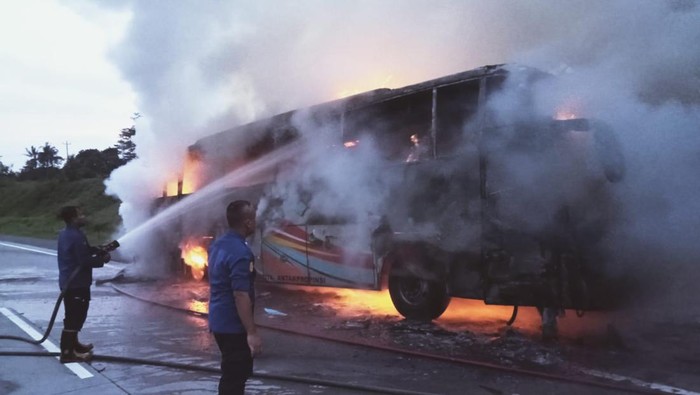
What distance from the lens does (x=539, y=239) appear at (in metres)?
5.90

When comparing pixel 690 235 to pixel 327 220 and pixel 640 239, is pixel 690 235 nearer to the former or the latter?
pixel 640 239

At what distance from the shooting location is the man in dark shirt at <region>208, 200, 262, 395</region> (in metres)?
3.38

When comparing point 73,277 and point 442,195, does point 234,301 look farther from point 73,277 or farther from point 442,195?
point 442,195

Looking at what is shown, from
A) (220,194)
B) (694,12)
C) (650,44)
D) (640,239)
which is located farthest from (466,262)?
(220,194)

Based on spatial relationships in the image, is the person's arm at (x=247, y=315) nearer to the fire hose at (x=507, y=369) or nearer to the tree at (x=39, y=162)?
the fire hose at (x=507, y=369)

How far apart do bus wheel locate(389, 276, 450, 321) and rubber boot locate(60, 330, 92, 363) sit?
349cm

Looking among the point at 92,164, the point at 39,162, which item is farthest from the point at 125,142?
the point at 39,162

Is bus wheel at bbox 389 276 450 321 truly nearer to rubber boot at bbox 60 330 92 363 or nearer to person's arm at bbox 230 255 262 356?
rubber boot at bbox 60 330 92 363

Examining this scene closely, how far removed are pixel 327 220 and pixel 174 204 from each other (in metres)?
5.23

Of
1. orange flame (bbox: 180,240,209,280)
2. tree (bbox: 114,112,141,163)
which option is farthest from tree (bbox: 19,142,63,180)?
orange flame (bbox: 180,240,209,280)

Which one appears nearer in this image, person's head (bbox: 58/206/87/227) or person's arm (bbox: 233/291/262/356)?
person's arm (bbox: 233/291/262/356)

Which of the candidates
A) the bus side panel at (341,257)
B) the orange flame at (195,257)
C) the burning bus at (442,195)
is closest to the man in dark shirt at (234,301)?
the burning bus at (442,195)

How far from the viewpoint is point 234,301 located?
349 centimetres

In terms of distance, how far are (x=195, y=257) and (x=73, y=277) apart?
6046mm
